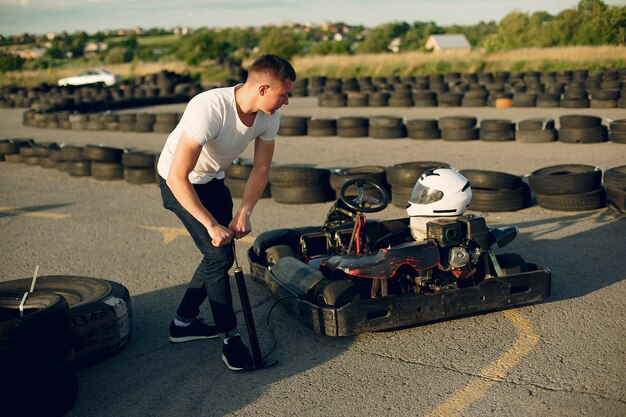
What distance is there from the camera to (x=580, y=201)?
7551 mm

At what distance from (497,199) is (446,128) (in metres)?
5.94

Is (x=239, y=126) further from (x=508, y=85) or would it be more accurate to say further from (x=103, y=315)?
(x=508, y=85)

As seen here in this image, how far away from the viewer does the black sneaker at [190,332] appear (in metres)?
4.61

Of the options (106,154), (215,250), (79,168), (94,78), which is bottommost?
(79,168)

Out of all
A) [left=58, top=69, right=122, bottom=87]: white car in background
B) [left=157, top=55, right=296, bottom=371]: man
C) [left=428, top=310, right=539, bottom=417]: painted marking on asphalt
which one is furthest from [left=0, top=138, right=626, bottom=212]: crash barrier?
[left=58, top=69, right=122, bottom=87]: white car in background

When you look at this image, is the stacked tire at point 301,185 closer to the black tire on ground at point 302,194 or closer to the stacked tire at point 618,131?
the black tire on ground at point 302,194

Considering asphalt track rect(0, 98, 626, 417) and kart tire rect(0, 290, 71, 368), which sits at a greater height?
kart tire rect(0, 290, 71, 368)

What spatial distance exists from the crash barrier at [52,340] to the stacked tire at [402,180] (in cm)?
427

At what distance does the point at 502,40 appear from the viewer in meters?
57.8

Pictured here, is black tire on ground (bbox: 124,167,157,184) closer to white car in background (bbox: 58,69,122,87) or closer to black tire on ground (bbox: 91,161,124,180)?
black tire on ground (bbox: 91,161,124,180)

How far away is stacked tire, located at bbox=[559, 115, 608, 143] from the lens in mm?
11961

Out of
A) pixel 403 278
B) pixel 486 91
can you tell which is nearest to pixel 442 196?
pixel 403 278

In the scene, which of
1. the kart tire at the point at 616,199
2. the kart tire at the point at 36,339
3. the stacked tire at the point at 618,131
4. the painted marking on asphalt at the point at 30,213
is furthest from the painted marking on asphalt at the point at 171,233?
the stacked tire at the point at 618,131

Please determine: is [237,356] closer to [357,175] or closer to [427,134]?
[357,175]
